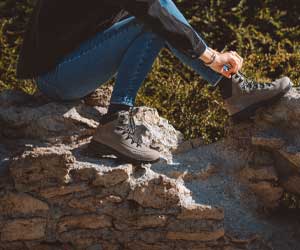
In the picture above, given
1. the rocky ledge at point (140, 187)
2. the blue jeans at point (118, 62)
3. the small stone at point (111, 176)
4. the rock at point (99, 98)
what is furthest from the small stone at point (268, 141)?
the rock at point (99, 98)

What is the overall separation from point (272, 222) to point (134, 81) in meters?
1.00

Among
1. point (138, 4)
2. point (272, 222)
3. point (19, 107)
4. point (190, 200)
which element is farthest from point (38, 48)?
point (272, 222)

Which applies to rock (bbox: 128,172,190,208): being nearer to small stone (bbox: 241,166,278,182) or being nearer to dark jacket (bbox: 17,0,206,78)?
small stone (bbox: 241,166,278,182)

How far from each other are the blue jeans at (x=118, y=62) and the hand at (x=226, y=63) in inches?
3.3

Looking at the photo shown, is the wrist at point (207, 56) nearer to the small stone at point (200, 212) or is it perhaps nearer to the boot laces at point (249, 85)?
the boot laces at point (249, 85)

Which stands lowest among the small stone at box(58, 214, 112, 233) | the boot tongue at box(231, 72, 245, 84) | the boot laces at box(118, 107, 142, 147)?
the small stone at box(58, 214, 112, 233)

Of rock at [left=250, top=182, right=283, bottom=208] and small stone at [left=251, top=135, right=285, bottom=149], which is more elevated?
A: small stone at [left=251, top=135, right=285, bottom=149]

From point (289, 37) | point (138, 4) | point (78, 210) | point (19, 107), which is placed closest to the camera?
point (138, 4)

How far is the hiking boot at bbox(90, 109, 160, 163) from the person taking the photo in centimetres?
332

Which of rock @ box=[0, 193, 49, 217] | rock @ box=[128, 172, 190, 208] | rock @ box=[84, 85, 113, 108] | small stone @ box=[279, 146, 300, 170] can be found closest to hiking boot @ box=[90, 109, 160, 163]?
rock @ box=[128, 172, 190, 208]

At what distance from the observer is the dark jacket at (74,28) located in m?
3.14

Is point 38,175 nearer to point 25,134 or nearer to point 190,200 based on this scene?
point 25,134

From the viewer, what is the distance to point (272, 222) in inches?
137

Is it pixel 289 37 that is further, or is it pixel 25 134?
pixel 289 37
